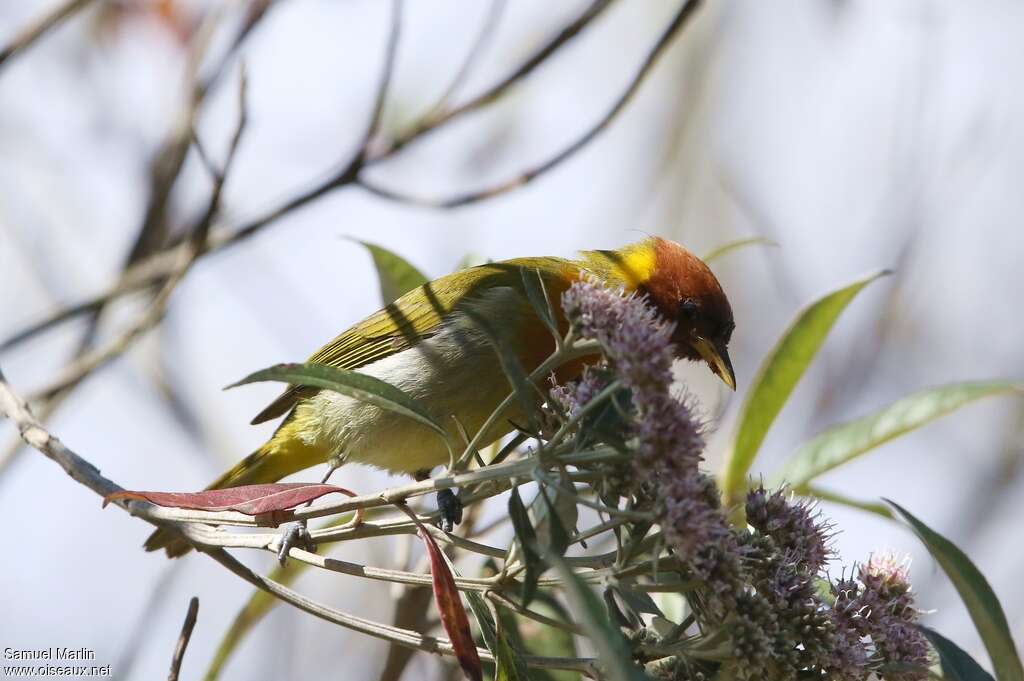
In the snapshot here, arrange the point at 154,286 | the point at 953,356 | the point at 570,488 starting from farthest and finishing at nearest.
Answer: the point at 953,356
the point at 154,286
the point at 570,488

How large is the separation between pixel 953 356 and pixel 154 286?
5794 millimetres

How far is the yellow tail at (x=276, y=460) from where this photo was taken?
3736 millimetres

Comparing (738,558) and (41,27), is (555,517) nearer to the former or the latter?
(738,558)

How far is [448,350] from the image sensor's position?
3.46 meters

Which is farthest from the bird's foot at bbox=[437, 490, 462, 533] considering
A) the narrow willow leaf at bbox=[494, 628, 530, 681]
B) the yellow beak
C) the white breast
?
the yellow beak

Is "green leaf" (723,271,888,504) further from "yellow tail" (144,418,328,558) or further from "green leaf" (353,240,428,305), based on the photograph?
"yellow tail" (144,418,328,558)

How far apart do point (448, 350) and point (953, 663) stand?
1942 millimetres

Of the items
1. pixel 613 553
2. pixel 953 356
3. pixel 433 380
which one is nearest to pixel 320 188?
pixel 433 380

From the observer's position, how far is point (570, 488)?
1.83 m

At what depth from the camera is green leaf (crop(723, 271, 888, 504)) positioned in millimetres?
3350

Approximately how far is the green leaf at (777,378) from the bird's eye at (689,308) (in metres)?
0.37

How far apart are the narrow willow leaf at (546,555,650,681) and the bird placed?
66.0 inches

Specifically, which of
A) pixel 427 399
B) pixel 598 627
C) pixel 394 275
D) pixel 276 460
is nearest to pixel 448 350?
pixel 427 399

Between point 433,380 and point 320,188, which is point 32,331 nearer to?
point 320,188
